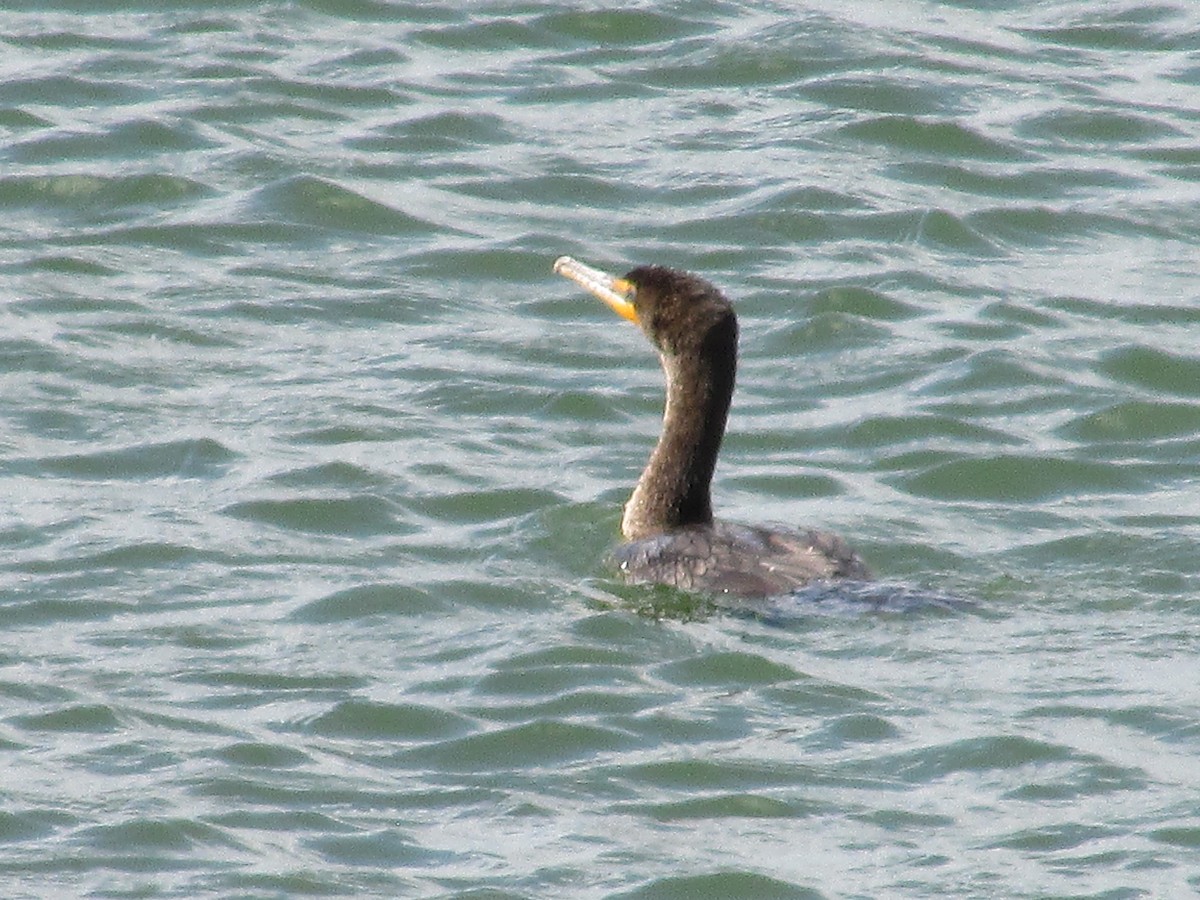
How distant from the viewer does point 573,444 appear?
35.8ft

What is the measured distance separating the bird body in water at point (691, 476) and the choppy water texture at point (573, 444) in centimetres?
19

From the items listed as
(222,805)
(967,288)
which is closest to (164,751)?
(222,805)

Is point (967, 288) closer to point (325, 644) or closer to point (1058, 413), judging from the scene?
point (1058, 413)

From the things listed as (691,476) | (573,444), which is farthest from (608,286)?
(691,476)

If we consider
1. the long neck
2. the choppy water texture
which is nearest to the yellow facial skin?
the long neck

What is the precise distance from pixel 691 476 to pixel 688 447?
0.12 m

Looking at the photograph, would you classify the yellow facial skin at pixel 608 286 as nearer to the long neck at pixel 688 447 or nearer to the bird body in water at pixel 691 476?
the bird body in water at pixel 691 476

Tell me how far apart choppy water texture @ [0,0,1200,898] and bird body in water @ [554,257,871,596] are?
19cm

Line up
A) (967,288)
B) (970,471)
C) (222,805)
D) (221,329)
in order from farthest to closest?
1. (967,288)
2. (221,329)
3. (970,471)
4. (222,805)

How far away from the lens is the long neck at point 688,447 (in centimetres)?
984

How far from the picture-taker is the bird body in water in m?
9.25

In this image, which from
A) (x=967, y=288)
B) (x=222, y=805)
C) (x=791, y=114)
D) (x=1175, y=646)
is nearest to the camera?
(x=222, y=805)

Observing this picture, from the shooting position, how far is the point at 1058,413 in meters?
11.4

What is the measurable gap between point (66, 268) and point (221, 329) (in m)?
1.01
